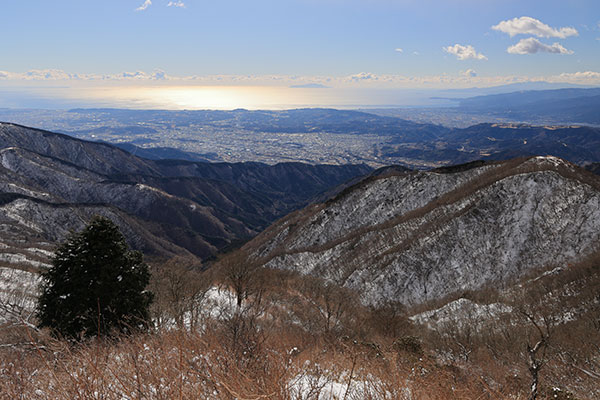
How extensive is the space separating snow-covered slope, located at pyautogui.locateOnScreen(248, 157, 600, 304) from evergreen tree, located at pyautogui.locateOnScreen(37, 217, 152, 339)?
30884mm

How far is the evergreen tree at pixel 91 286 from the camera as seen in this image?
60.9ft

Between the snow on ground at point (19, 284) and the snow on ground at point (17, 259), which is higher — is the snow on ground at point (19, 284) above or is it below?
above

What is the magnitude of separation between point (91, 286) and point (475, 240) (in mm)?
45601

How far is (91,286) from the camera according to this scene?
62.2ft

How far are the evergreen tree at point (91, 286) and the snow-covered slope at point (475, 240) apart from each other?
30884 millimetres

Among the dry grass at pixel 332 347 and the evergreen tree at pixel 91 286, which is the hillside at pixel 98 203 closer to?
the evergreen tree at pixel 91 286

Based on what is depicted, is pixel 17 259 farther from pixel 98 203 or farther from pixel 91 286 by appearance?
pixel 98 203

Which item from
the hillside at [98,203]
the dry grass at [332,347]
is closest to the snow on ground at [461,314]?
the dry grass at [332,347]

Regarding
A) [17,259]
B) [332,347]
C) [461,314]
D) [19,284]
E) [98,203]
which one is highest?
[332,347]

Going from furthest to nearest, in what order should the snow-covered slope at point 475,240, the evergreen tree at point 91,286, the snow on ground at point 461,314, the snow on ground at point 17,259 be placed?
1. the snow on ground at point 17,259
2. the snow-covered slope at point 475,240
3. the snow on ground at point 461,314
4. the evergreen tree at point 91,286

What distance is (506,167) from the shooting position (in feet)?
192

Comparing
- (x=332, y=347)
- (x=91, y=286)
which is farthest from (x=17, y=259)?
(x=332, y=347)

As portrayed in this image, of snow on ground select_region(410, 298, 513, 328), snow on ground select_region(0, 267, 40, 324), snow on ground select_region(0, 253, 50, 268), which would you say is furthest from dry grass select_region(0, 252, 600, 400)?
snow on ground select_region(0, 253, 50, 268)

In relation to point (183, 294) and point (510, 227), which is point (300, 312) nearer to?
point (183, 294)
